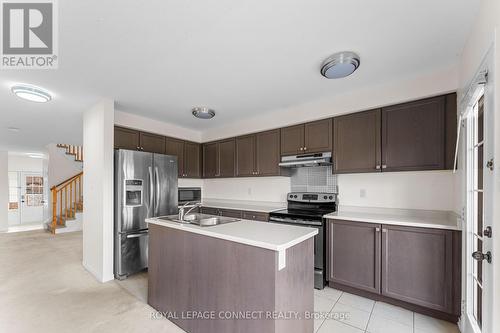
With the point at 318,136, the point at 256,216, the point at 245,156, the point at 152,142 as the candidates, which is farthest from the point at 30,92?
the point at 318,136

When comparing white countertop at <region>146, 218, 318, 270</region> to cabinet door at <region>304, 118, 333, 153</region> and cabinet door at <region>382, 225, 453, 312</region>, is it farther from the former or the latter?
cabinet door at <region>304, 118, 333, 153</region>

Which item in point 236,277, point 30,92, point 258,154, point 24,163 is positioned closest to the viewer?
point 236,277

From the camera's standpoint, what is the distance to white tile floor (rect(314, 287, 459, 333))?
1971mm

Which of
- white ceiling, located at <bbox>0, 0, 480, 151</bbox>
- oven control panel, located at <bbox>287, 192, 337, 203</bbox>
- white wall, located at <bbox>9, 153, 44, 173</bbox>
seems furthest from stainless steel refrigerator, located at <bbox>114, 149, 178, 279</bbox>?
white wall, located at <bbox>9, 153, 44, 173</bbox>

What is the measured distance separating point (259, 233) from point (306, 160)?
1788 millimetres

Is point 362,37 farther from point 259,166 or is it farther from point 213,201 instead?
point 213,201

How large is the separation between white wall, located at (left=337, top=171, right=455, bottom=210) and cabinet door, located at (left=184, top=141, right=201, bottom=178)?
2.89 metres

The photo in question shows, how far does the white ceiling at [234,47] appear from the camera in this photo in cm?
150

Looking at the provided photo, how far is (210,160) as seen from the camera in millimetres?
4691

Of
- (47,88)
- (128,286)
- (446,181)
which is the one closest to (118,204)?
(128,286)

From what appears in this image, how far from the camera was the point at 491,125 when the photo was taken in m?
1.24

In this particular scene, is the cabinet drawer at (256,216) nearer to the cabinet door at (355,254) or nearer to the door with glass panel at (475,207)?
the cabinet door at (355,254)

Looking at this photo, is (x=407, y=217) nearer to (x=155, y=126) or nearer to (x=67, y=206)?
(x=155, y=126)

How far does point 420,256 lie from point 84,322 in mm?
3323
